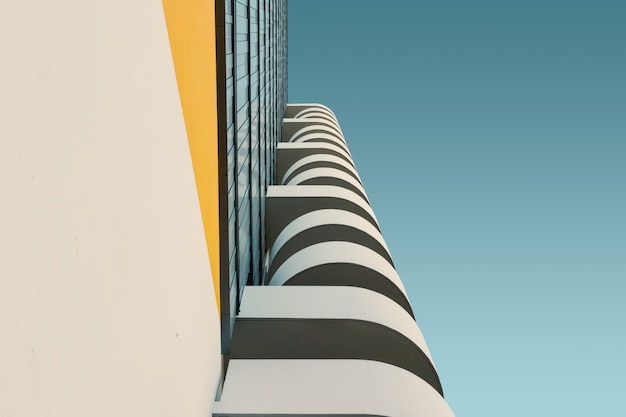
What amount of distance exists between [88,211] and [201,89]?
4.06 meters

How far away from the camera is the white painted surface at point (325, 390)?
7867 millimetres

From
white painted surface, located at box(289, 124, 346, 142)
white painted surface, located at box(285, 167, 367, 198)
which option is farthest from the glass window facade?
white painted surface, located at box(289, 124, 346, 142)

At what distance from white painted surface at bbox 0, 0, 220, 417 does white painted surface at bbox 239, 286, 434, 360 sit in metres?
5.06

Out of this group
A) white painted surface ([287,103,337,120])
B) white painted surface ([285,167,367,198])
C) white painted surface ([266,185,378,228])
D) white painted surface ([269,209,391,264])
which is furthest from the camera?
white painted surface ([287,103,337,120])

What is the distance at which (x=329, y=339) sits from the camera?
10062 millimetres

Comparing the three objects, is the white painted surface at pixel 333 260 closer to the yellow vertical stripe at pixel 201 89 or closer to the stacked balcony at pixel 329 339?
the stacked balcony at pixel 329 339

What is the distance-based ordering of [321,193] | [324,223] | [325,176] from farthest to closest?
[325,176] → [321,193] → [324,223]

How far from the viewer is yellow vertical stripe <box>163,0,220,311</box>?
216 inches

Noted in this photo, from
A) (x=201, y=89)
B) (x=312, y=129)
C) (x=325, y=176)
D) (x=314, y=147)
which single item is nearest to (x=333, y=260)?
(x=201, y=89)

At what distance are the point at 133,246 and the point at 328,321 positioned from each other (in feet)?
21.3

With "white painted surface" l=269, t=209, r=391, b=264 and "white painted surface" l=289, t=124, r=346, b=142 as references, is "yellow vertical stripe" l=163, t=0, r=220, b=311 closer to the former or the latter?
"white painted surface" l=269, t=209, r=391, b=264

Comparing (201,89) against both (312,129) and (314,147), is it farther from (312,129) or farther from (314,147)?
(312,129)

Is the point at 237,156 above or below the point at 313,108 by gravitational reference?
above

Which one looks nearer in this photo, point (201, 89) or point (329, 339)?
point (201, 89)
